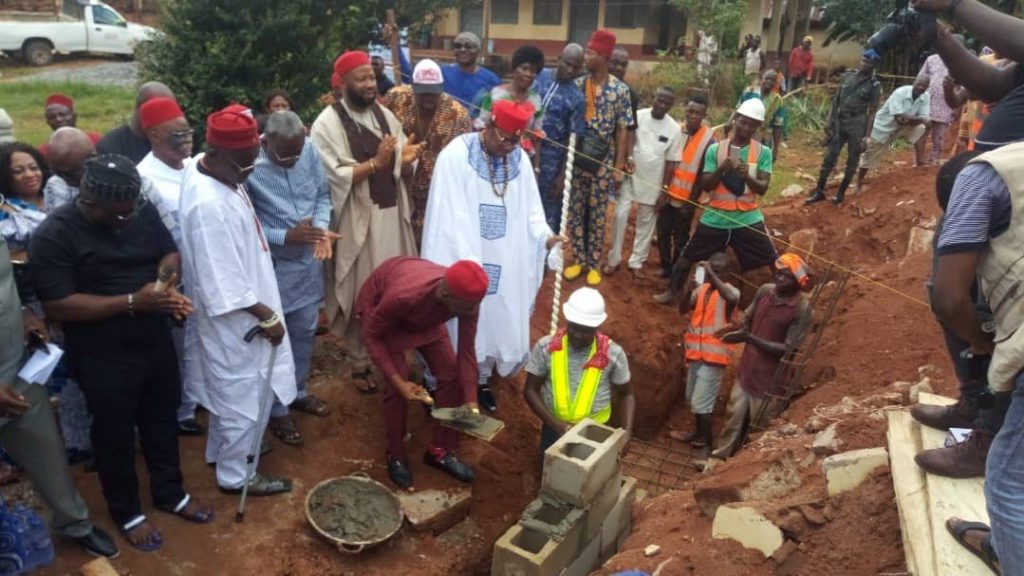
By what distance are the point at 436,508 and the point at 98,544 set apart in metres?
1.82

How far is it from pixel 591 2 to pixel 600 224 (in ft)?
58.7

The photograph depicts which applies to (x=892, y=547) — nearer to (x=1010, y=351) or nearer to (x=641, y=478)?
(x=1010, y=351)

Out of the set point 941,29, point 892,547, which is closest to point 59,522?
point 892,547

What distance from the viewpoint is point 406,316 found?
4.32 meters

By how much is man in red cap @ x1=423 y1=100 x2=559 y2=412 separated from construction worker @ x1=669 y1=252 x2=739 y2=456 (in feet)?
4.79

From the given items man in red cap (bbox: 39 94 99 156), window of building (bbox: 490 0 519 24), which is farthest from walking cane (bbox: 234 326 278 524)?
window of building (bbox: 490 0 519 24)

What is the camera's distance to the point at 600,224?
743cm

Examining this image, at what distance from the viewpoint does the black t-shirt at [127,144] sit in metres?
4.78

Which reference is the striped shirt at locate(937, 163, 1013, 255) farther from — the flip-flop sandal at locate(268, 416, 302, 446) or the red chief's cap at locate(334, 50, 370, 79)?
the flip-flop sandal at locate(268, 416, 302, 446)

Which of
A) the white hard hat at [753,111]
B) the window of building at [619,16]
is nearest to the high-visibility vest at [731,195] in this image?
the white hard hat at [753,111]

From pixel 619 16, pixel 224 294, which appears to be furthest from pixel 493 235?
pixel 619 16

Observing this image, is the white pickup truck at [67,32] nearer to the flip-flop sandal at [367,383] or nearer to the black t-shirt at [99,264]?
the flip-flop sandal at [367,383]

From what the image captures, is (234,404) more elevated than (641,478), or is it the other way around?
(234,404)

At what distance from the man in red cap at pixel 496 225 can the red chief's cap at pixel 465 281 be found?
1113 mm
